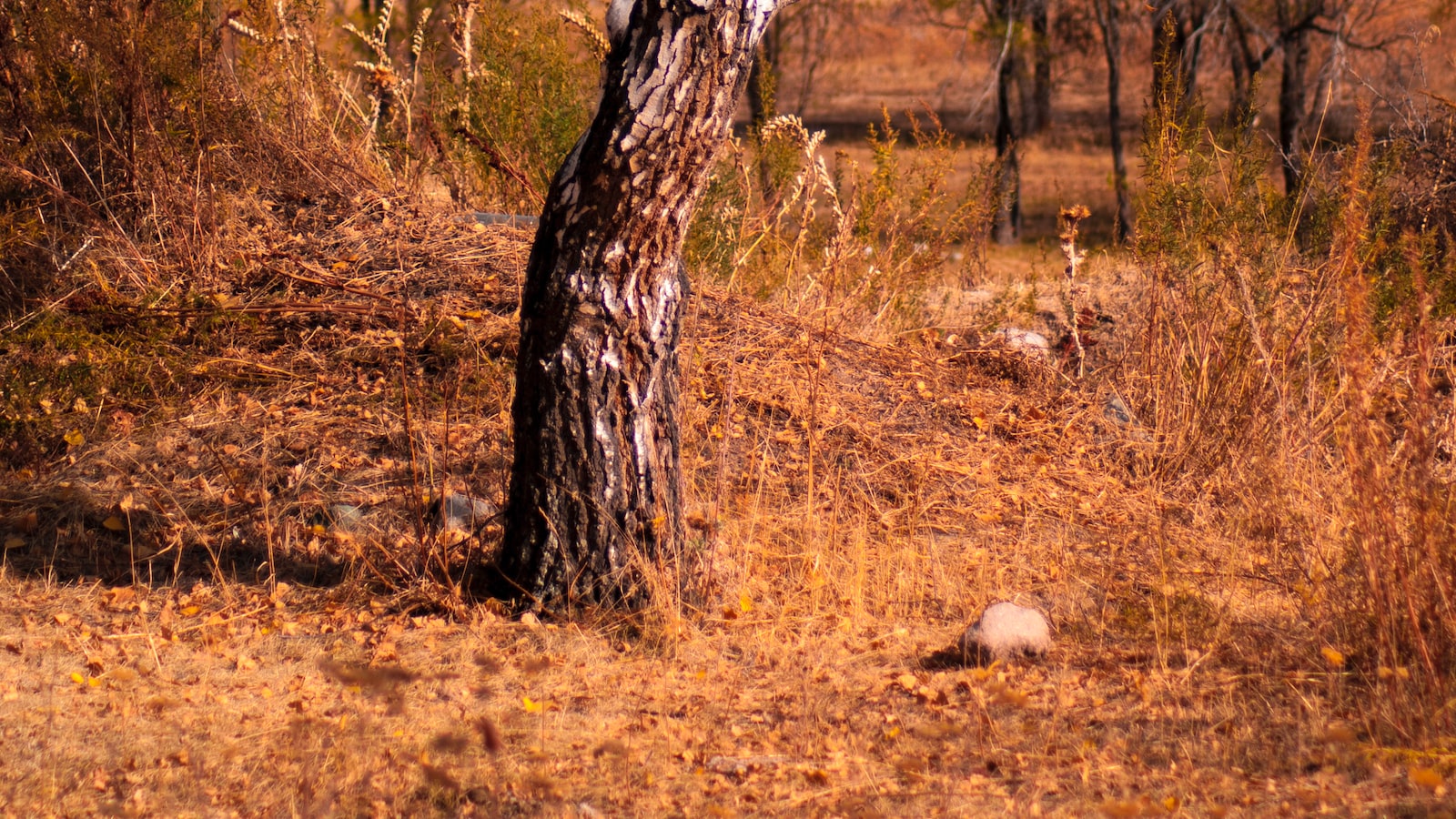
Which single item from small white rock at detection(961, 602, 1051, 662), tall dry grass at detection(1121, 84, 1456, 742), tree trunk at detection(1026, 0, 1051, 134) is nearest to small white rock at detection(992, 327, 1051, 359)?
tall dry grass at detection(1121, 84, 1456, 742)

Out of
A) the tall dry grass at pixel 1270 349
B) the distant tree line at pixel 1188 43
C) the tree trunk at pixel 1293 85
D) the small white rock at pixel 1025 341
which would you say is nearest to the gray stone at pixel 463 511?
the tall dry grass at pixel 1270 349

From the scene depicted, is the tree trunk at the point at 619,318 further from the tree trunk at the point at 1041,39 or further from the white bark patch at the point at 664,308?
the tree trunk at the point at 1041,39

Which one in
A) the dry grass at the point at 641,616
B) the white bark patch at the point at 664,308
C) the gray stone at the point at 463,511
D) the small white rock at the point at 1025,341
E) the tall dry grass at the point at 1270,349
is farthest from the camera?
the small white rock at the point at 1025,341

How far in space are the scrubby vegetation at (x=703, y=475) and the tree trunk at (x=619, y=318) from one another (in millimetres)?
157

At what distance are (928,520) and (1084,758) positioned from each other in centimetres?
179

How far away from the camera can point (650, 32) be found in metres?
3.25

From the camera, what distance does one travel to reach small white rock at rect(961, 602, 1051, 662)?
3340 millimetres

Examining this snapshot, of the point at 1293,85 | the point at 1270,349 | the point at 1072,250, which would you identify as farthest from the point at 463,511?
the point at 1293,85

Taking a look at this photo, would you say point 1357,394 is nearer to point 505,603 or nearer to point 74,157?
point 505,603

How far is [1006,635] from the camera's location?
132 inches

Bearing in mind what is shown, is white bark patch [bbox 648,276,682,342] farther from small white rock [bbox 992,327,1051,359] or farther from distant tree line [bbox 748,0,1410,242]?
distant tree line [bbox 748,0,1410,242]

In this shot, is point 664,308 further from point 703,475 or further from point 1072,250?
point 1072,250

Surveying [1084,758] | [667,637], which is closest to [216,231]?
[667,637]

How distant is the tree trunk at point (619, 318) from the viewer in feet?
10.7
